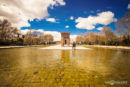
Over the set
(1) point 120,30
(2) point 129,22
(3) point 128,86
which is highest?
(2) point 129,22

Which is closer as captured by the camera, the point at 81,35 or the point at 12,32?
the point at 12,32

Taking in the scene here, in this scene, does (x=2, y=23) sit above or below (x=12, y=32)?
above

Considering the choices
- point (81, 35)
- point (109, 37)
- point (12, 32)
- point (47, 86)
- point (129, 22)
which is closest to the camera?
point (47, 86)

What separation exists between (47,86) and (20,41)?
139 ft

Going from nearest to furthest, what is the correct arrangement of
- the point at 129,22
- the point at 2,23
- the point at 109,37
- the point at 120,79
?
the point at 120,79, the point at 129,22, the point at 2,23, the point at 109,37

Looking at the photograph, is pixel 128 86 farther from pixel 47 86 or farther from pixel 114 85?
pixel 47 86

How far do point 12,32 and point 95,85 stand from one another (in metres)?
45.7

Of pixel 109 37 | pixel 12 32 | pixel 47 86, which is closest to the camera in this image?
pixel 47 86

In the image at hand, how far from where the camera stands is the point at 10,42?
3141 cm

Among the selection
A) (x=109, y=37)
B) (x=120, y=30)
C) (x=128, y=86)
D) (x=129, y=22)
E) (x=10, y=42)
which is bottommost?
(x=128, y=86)

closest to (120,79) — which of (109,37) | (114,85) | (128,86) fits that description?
(128,86)

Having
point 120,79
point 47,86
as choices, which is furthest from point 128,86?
point 47,86

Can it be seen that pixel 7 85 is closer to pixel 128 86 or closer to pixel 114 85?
pixel 114 85

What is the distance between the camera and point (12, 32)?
113 ft
